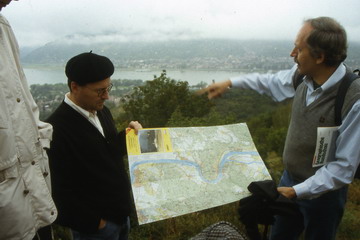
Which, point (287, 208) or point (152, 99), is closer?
point (287, 208)

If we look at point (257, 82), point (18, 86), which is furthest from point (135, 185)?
point (257, 82)

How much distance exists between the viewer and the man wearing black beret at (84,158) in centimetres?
164

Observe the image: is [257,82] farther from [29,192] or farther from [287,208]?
[29,192]

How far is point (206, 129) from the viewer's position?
180 centimetres

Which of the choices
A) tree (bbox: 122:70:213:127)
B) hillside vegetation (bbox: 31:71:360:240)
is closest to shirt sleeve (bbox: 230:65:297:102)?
hillside vegetation (bbox: 31:71:360:240)

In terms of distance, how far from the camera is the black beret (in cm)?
162

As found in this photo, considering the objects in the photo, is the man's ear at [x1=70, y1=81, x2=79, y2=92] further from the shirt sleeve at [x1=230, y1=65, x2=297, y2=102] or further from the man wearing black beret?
the shirt sleeve at [x1=230, y1=65, x2=297, y2=102]

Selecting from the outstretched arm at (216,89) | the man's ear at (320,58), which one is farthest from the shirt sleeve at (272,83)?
the man's ear at (320,58)

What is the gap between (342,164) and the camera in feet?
5.09

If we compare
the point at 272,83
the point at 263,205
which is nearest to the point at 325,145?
the point at 263,205

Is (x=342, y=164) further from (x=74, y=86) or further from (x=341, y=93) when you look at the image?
(x=74, y=86)

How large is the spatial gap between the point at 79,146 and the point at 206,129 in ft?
2.84

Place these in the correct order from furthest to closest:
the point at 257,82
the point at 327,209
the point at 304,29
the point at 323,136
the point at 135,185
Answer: the point at 257,82
the point at 327,209
the point at 304,29
the point at 323,136
the point at 135,185

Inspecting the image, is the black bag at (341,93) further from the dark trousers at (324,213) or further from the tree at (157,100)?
the tree at (157,100)
